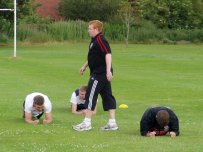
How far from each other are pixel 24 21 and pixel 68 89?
149 feet

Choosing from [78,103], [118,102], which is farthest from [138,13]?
[78,103]

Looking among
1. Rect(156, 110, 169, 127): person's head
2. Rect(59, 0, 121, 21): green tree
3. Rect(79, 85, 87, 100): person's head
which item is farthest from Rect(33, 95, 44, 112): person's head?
Rect(59, 0, 121, 21): green tree

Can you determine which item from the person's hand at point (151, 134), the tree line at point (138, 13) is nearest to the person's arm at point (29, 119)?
the person's hand at point (151, 134)

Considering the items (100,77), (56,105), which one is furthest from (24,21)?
(100,77)

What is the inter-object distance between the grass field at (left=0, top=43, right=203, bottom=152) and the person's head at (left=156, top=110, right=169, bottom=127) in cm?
31

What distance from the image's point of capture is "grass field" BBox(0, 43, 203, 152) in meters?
11.1

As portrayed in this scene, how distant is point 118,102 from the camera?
61.7ft

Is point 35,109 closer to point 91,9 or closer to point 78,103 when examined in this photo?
point 78,103

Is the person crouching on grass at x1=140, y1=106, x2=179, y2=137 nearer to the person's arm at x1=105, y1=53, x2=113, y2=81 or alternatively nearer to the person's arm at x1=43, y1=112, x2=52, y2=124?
the person's arm at x1=105, y1=53, x2=113, y2=81

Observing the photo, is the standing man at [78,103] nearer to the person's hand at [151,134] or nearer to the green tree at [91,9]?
the person's hand at [151,134]

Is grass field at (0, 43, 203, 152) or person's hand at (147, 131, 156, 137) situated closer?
grass field at (0, 43, 203, 152)

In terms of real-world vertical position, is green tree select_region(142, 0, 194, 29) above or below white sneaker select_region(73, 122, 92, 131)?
below

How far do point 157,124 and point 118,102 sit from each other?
662cm

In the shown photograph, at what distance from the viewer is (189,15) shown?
71438mm
